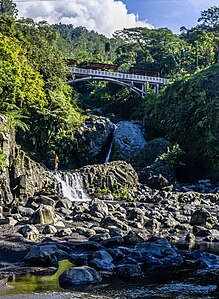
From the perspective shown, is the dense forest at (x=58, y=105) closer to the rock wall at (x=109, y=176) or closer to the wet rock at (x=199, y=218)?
the rock wall at (x=109, y=176)

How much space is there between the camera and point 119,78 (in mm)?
54531

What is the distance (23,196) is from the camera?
19922 millimetres

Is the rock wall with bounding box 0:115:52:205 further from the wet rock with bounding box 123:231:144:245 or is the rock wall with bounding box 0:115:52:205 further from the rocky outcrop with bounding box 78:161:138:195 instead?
the wet rock with bounding box 123:231:144:245

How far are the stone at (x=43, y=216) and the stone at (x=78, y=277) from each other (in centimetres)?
558

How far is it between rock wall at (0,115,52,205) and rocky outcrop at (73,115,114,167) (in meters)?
15.7

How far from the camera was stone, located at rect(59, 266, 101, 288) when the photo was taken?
8.60 metres

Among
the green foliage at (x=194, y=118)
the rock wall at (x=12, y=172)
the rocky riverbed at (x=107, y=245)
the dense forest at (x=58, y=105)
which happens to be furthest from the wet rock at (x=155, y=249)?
the green foliage at (x=194, y=118)

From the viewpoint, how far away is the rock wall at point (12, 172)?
18828mm

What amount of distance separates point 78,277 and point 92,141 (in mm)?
29962

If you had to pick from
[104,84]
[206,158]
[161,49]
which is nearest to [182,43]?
[161,49]

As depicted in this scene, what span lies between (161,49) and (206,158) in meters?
36.4

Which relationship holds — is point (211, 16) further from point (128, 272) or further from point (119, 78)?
point (128, 272)

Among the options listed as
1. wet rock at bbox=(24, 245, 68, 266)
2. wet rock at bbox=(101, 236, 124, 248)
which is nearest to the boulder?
wet rock at bbox=(101, 236, 124, 248)

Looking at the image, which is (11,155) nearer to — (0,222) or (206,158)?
(0,222)
